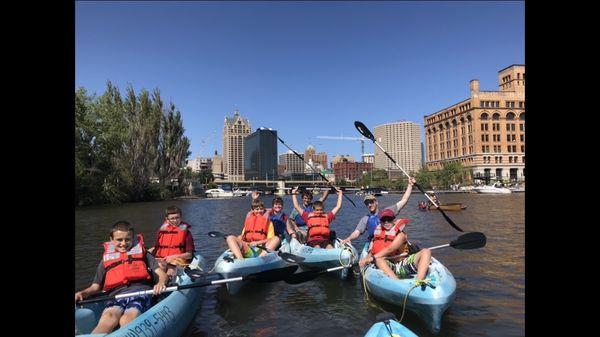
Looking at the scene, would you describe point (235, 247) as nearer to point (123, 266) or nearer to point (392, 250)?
point (123, 266)

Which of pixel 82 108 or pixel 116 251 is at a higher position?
pixel 82 108

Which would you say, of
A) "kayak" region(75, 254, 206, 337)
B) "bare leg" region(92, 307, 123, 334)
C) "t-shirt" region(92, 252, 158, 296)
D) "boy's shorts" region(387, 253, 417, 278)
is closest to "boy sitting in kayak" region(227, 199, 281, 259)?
"kayak" region(75, 254, 206, 337)

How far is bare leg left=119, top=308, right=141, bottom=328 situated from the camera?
16.1 ft

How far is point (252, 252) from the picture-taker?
8953 millimetres

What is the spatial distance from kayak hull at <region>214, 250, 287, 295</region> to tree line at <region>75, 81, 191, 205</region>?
113 feet

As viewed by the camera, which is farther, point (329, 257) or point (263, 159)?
point (263, 159)

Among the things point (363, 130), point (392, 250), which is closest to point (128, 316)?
point (392, 250)

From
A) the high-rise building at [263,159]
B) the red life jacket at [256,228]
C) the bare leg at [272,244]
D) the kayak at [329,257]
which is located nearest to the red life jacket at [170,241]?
the red life jacket at [256,228]

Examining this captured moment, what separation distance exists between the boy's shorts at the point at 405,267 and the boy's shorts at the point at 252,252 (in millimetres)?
3187

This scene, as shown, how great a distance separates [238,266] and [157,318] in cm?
274
